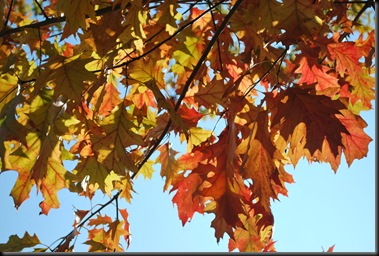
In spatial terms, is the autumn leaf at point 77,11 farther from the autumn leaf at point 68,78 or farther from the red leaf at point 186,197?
the red leaf at point 186,197

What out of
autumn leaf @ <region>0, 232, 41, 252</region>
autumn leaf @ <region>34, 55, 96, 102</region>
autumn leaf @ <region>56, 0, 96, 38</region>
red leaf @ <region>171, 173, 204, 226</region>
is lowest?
autumn leaf @ <region>0, 232, 41, 252</region>

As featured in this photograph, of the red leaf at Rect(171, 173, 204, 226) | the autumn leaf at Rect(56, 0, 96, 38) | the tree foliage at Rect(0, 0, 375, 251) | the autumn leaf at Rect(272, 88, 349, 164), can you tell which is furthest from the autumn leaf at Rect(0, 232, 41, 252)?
the autumn leaf at Rect(272, 88, 349, 164)

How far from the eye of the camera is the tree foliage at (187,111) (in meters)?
1.35

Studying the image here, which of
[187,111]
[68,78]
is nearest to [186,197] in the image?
[187,111]

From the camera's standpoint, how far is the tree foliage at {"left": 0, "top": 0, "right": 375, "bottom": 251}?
1346 millimetres

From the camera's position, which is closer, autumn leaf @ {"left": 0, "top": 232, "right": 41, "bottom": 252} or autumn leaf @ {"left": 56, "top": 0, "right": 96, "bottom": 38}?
autumn leaf @ {"left": 56, "top": 0, "right": 96, "bottom": 38}

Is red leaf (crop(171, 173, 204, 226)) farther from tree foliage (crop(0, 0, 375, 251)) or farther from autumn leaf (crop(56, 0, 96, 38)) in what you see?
autumn leaf (crop(56, 0, 96, 38))

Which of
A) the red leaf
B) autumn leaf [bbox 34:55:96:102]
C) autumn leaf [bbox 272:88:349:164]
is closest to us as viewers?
autumn leaf [bbox 272:88:349:164]

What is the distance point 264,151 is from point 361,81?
0.86m

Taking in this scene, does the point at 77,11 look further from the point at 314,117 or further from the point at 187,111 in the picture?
the point at 314,117

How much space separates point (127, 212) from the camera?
7.41 ft

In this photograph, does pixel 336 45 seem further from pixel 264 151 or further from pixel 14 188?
pixel 14 188

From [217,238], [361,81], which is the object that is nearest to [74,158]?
[217,238]

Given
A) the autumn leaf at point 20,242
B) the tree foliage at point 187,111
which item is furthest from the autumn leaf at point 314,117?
the autumn leaf at point 20,242
